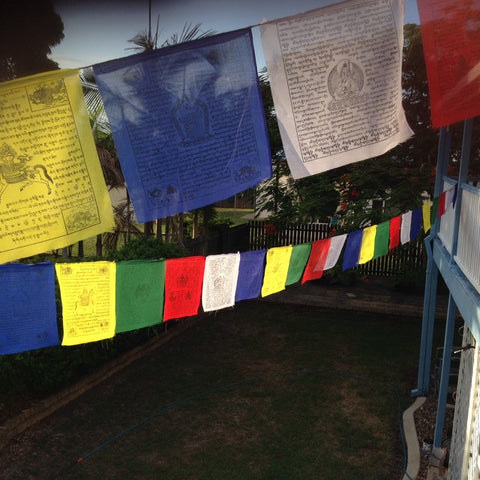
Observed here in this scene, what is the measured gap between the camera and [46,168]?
2857 mm

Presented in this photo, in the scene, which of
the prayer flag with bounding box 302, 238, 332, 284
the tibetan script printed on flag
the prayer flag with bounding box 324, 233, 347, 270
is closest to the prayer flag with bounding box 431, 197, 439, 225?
the prayer flag with bounding box 324, 233, 347, 270

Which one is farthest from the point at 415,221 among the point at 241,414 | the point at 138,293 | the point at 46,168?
the point at 46,168

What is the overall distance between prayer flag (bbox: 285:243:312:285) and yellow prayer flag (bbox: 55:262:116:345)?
2.77 m

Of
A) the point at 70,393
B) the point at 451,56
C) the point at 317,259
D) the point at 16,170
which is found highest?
the point at 451,56

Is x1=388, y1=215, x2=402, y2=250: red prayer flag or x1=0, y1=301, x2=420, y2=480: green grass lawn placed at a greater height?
x1=388, y1=215, x2=402, y2=250: red prayer flag

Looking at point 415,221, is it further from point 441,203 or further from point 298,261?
point 298,261

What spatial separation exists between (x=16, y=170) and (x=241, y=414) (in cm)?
594

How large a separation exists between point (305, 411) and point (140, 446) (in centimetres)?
258

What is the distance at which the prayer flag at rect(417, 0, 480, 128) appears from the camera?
3482mm

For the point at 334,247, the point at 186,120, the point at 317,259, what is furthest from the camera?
the point at 334,247

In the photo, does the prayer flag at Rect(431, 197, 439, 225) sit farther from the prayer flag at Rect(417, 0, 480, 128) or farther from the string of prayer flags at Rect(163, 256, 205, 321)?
the string of prayer flags at Rect(163, 256, 205, 321)

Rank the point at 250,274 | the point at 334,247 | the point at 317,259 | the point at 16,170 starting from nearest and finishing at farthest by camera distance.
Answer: the point at 16,170
the point at 250,274
the point at 317,259
the point at 334,247

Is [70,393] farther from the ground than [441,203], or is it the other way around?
[441,203]

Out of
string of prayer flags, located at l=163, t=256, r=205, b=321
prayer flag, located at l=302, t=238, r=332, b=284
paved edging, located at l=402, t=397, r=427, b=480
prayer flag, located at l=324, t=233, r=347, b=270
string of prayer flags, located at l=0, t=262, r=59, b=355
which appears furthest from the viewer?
prayer flag, located at l=324, t=233, r=347, b=270
